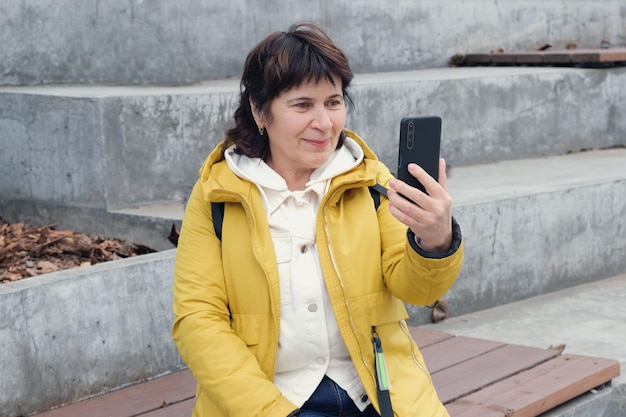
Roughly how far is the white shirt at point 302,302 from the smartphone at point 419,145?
0.33 m

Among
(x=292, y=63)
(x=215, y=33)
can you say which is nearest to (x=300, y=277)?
(x=292, y=63)

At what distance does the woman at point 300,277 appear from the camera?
2.77 m

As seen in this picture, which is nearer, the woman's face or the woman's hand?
the woman's hand

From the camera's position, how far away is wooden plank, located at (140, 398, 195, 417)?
11.8 ft

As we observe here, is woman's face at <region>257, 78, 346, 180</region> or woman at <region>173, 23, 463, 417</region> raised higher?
woman's face at <region>257, 78, 346, 180</region>

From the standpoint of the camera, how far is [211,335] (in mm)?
2770

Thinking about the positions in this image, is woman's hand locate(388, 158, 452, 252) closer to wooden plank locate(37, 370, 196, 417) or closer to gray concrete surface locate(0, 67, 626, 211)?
wooden plank locate(37, 370, 196, 417)

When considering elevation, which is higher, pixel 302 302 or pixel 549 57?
pixel 549 57

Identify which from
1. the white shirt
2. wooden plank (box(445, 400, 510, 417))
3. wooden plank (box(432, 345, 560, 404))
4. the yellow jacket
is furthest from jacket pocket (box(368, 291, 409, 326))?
wooden plank (box(432, 345, 560, 404))

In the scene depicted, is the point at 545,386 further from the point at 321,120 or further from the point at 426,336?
the point at 321,120

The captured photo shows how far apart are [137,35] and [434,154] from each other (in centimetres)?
375

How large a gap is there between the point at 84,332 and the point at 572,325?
2353 mm

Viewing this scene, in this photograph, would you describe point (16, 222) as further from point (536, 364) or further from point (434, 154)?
point (434, 154)

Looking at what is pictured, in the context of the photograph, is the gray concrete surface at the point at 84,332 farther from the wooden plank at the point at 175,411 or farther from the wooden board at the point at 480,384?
the wooden plank at the point at 175,411
